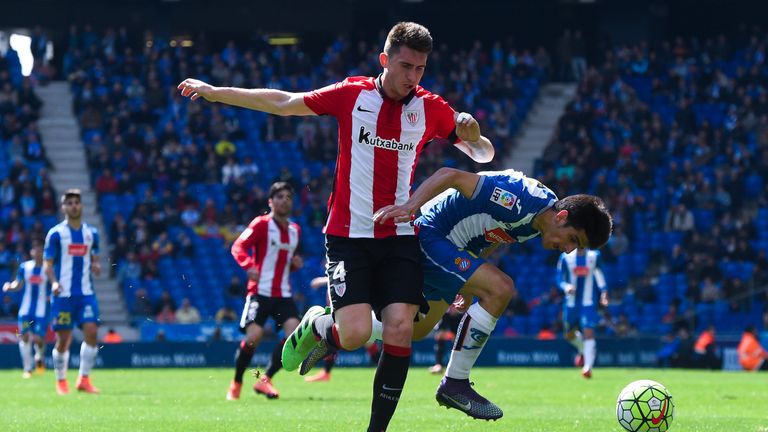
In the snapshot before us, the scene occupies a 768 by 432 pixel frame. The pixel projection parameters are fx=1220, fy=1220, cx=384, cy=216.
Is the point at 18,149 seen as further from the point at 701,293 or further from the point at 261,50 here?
the point at 701,293

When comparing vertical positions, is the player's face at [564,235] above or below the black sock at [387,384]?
above

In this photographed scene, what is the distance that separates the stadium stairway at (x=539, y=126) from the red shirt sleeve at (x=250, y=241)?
59.4ft

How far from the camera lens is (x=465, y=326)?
9.13 meters

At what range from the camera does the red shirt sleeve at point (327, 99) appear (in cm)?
841

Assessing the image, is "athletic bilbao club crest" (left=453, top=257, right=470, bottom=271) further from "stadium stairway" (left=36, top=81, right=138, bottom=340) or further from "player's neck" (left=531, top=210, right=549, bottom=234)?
"stadium stairway" (left=36, top=81, right=138, bottom=340)

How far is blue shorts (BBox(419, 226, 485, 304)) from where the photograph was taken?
8.76 metres

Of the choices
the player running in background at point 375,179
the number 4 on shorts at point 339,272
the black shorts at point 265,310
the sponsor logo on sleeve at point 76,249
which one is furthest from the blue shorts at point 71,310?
the number 4 on shorts at point 339,272

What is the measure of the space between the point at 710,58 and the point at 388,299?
2970cm

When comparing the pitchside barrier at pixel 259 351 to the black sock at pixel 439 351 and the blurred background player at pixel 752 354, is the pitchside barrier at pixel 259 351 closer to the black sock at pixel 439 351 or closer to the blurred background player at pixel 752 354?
the blurred background player at pixel 752 354

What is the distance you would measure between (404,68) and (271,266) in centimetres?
759

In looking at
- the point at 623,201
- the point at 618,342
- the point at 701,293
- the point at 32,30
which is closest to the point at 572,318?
the point at 618,342

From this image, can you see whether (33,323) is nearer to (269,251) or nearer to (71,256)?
(71,256)

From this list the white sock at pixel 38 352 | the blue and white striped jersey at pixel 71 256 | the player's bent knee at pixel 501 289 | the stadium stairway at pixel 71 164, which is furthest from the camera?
the stadium stairway at pixel 71 164

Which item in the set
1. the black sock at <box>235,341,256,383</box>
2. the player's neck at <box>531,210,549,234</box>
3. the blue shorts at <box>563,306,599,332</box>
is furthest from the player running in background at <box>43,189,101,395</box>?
the blue shorts at <box>563,306,599,332</box>
